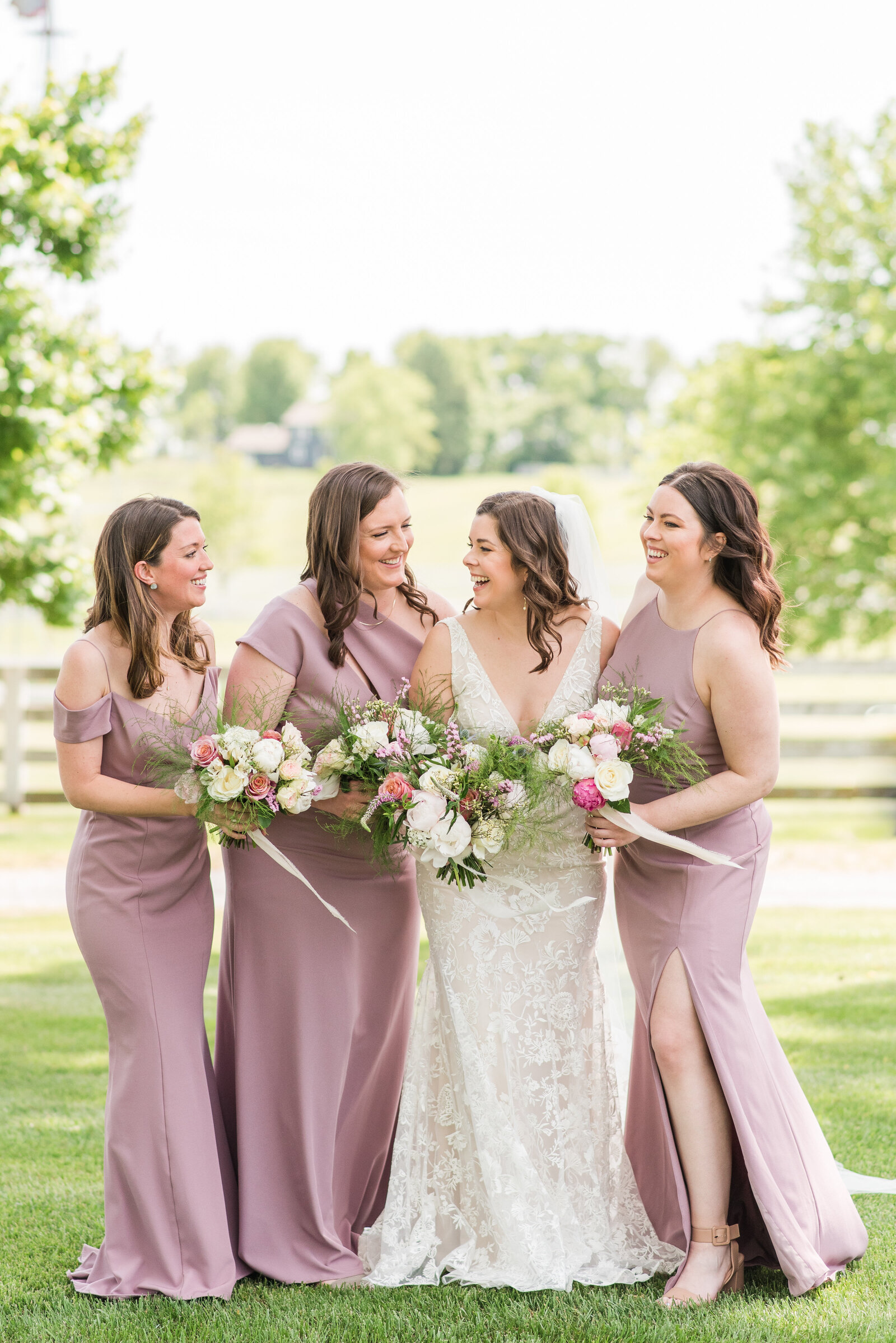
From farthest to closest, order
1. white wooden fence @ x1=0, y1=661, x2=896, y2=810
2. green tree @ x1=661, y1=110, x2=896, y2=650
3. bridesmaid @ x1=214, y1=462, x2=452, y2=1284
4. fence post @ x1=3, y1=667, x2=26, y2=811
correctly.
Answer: green tree @ x1=661, y1=110, x2=896, y2=650
fence post @ x1=3, y1=667, x2=26, y2=811
white wooden fence @ x1=0, y1=661, x2=896, y2=810
bridesmaid @ x1=214, y1=462, x2=452, y2=1284

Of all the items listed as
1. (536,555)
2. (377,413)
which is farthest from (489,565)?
(377,413)

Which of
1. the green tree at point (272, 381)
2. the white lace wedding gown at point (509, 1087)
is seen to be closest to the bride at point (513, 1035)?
the white lace wedding gown at point (509, 1087)

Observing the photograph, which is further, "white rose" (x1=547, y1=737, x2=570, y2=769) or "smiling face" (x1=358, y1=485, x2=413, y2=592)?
"smiling face" (x1=358, y1=485, x2=413, y2=592)

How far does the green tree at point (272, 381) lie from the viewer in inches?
4141

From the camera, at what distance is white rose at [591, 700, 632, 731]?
12.8 feet

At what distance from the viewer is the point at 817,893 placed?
10.7 meters

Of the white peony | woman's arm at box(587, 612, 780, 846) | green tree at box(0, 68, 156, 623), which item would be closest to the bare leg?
woman's arm at box(587, 612, 780, 846)

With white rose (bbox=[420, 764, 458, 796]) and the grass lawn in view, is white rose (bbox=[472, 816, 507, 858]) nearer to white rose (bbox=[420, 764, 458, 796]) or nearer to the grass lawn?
white rose (bbox=[420, 764, 458, 796])

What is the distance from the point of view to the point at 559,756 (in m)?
3.87

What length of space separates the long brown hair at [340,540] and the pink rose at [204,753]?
59 cm

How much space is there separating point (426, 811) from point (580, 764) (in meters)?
0.48

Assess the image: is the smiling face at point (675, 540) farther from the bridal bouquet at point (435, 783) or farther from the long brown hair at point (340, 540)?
the long brown hair at point (340, 540)

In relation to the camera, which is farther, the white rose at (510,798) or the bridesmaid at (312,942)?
the bridesmaid at (312,942)

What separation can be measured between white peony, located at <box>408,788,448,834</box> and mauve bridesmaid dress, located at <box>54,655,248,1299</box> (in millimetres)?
787
